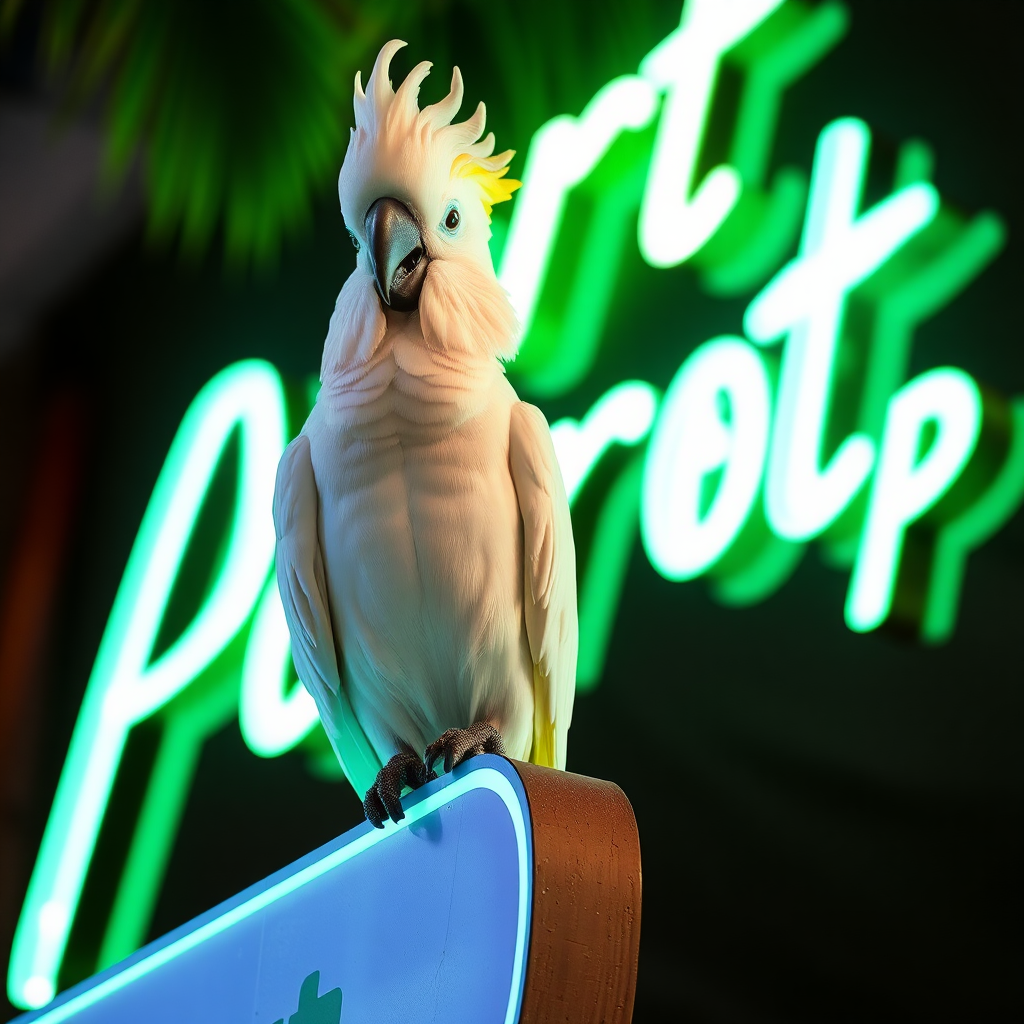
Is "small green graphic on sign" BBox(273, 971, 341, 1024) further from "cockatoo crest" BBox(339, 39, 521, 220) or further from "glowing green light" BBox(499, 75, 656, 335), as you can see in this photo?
"glowing green light" BBox(499, 75, 656, 335)

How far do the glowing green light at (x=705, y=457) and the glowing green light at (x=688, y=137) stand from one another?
263mm

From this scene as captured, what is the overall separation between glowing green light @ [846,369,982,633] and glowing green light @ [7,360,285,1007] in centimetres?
158

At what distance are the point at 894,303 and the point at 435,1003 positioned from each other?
1.81 m

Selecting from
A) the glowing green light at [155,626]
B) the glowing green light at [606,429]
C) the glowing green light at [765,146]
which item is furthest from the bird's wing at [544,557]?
the glowing green light at [155,626]

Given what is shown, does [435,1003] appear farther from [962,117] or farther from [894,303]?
[962,117]

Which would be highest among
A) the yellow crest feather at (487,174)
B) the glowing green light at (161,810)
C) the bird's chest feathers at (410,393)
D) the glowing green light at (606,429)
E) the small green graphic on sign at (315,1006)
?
the yellow crest feather at (487,174)

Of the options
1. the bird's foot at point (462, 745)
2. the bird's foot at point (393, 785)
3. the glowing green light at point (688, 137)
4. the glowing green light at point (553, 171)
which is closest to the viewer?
the bird's foot at point (393, 785)

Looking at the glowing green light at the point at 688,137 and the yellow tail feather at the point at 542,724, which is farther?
the glowing green light at the point at 688,137

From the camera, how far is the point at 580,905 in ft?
2.89

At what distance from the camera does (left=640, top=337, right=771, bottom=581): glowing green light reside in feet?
7.78

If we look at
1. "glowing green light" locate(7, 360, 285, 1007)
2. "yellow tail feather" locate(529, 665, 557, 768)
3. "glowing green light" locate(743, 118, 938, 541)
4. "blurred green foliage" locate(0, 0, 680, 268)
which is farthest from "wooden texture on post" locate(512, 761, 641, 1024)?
"glowing green light" locate(7, 360, 285, 1007)

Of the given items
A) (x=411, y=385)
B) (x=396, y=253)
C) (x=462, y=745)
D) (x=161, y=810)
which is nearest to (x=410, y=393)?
(x=411, y=385)

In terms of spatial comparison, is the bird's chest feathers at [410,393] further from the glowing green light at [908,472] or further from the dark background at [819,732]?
the dark background at [819,732]

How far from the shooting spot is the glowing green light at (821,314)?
2238 mm
